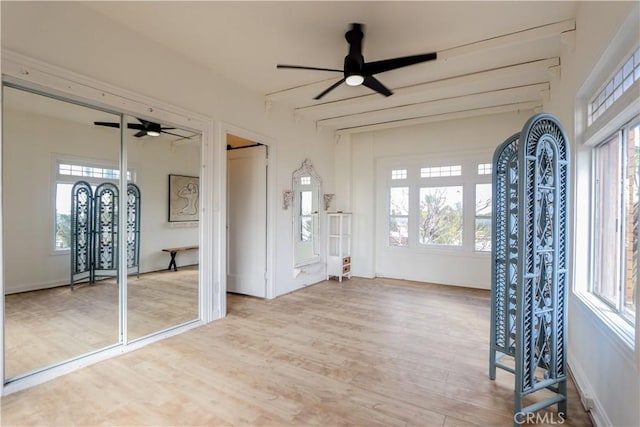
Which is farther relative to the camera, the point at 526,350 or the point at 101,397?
the point at 101,397

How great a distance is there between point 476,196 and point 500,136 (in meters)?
1.12

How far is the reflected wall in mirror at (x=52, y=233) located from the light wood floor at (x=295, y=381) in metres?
0.42

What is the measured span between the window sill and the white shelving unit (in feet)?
13.3

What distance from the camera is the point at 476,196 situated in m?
5.66

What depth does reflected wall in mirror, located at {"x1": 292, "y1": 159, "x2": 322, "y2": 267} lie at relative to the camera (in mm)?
5414

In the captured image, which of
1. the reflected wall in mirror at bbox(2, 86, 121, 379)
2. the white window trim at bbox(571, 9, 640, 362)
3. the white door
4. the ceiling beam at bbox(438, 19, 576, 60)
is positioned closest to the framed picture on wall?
the reflected wall in mirror at bbox(2, 86, 121, 379)

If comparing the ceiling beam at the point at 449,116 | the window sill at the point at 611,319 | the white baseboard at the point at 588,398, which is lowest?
the white baseboard at the point at 588,398

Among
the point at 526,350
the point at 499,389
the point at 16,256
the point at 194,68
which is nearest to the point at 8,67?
the point at 16,256

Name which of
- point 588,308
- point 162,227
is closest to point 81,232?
point 162,227

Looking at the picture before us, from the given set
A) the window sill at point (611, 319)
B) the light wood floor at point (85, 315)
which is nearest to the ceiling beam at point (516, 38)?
the window sill at point (611, 319)

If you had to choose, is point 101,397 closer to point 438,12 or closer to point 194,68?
point 194,68

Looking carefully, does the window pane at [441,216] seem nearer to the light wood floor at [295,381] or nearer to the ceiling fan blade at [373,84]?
the light wood floor at [295,381]

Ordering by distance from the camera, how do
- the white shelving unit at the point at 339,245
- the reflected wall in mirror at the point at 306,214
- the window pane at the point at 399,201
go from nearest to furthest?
the reflected wall in mirror at the point at 306,214
the white shelving unit at the point at 339,245
the window pane at the point at 399,201

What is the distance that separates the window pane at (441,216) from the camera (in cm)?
583
